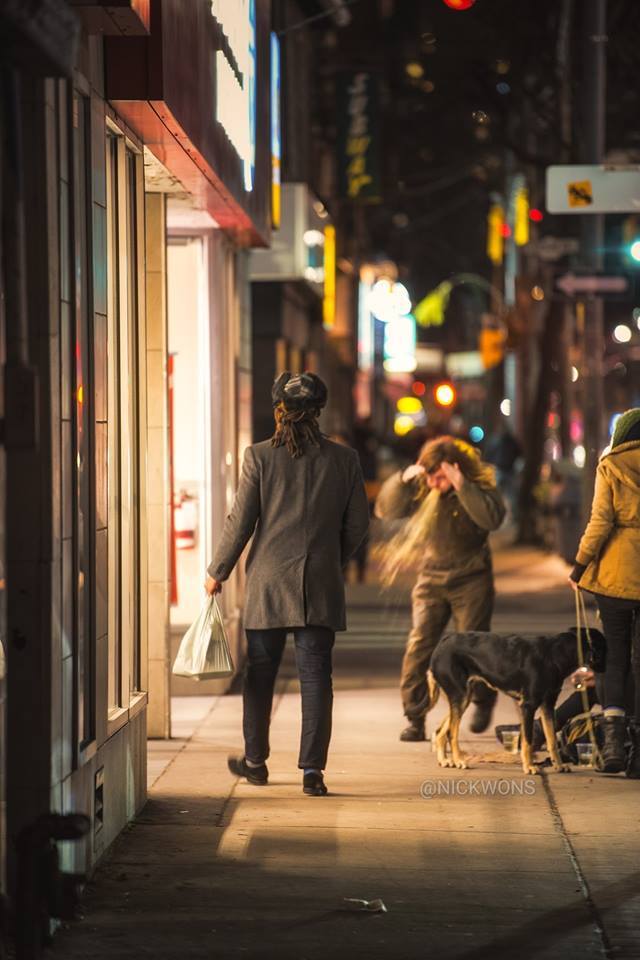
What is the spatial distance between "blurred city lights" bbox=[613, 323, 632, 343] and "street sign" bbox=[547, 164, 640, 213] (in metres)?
33.3

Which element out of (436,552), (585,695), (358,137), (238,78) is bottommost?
(585,695)

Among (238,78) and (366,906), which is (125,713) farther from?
(238,78)

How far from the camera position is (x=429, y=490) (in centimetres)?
986

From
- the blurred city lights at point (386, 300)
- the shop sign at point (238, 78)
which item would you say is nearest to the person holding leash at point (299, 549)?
the shop sign at point (238, 78)

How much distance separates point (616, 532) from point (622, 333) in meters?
40.0

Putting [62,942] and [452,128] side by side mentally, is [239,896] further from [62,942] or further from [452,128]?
[452,128]

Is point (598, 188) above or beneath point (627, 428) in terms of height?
above

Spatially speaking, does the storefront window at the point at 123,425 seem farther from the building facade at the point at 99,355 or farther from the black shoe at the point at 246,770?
the black shoe at the point at 246,770

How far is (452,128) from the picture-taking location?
3831 cm

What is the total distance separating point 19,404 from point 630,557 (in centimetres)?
467

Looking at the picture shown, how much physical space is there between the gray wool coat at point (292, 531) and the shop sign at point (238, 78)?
2275mm

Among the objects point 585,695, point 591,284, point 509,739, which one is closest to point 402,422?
point 591,284

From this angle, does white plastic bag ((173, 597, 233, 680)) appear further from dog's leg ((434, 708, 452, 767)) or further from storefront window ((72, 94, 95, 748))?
storefront window ((72, 94, 95, 748))

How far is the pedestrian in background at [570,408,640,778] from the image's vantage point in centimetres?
877
